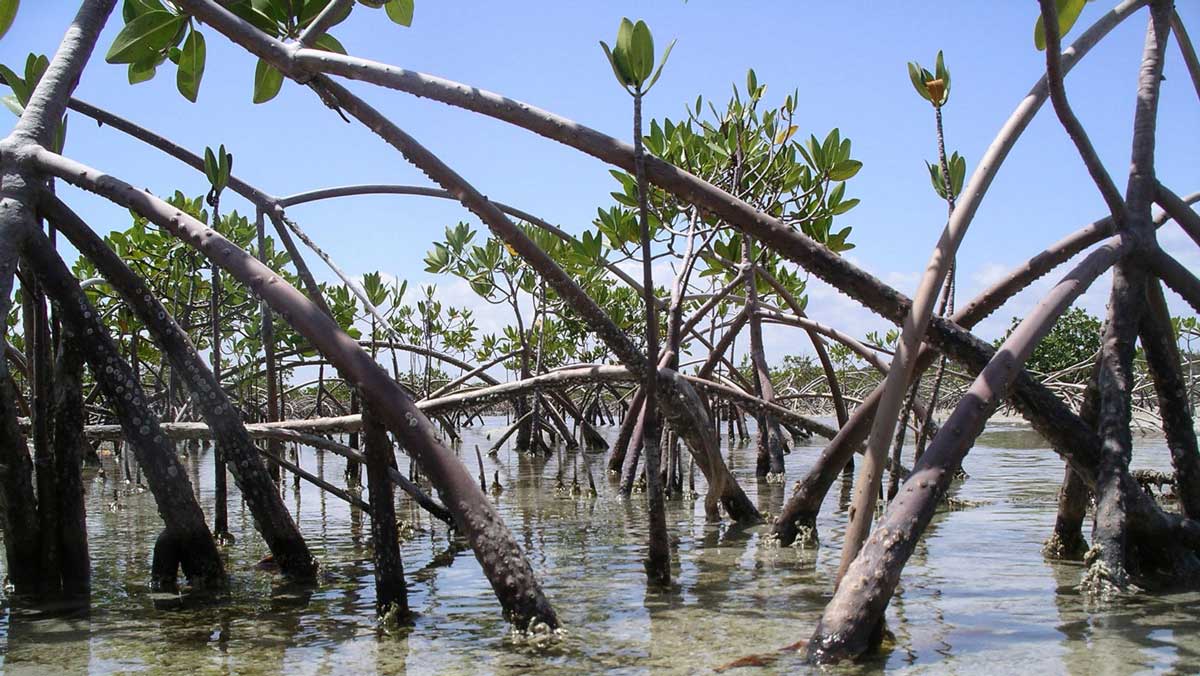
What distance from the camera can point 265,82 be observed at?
4.08 metres

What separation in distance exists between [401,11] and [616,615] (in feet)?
8.61

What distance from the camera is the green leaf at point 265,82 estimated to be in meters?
4.04

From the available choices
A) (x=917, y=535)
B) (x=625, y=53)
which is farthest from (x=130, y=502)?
(x=917, y=535)

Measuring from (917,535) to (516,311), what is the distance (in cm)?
830

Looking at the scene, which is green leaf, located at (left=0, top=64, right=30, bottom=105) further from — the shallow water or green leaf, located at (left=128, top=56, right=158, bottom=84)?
the shallow water

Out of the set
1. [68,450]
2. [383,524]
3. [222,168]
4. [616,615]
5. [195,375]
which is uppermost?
[222,168]

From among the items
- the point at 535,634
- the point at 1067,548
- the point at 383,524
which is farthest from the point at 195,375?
the point at 1067,548

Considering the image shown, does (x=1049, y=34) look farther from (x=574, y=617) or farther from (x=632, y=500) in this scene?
(x=632, y=500)

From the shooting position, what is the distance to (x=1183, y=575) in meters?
3.45

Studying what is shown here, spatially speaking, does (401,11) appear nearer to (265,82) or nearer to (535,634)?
(265,82)

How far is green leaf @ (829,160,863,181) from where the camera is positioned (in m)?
5.64

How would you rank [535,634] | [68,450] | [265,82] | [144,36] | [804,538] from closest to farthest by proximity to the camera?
[535,634] < [144,36] < [68,450] < [265,82] < [804,538]

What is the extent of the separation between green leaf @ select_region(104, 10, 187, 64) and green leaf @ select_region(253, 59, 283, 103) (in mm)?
436

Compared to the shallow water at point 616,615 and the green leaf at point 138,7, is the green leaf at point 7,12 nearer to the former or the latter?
the green leaf at point 138,7
